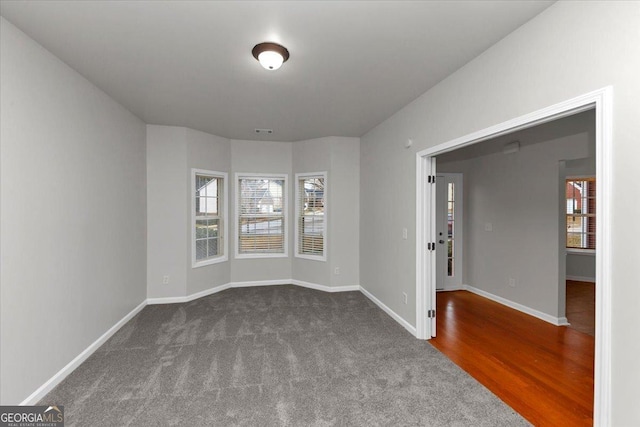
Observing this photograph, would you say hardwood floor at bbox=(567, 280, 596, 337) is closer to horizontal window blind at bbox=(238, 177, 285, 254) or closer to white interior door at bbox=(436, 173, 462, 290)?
white interior door at bbox=(436, 173, 462, 290)

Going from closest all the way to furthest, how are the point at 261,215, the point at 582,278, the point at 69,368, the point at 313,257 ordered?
1. the point at 69,368
2. the point at 313,257
3. the point at 261,215
4. the point at 582,278

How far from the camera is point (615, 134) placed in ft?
4.95

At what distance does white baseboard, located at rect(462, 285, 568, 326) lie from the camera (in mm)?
3768

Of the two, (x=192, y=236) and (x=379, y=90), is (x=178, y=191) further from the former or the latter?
(x=379, y=90)

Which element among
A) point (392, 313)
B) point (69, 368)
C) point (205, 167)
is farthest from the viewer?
point (205, 167)

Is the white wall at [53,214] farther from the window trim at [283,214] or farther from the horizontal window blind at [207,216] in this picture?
the window trim at [283,214]

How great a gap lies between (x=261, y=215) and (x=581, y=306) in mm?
5346

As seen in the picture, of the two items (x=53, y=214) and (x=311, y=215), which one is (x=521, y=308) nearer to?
(x=311, y=215)

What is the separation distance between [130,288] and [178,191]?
4.96ft

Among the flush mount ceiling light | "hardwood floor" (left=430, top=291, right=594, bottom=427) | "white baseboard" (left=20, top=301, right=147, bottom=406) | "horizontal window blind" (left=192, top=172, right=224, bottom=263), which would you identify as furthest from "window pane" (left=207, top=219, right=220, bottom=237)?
"hardwood floor" (left=430, top=291, right=594, bottom=427)

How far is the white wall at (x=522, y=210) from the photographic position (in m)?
3.80

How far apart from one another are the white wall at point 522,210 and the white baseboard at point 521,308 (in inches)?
1.9

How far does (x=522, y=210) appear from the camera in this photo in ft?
14.2

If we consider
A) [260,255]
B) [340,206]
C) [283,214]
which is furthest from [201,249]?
[340,206]
